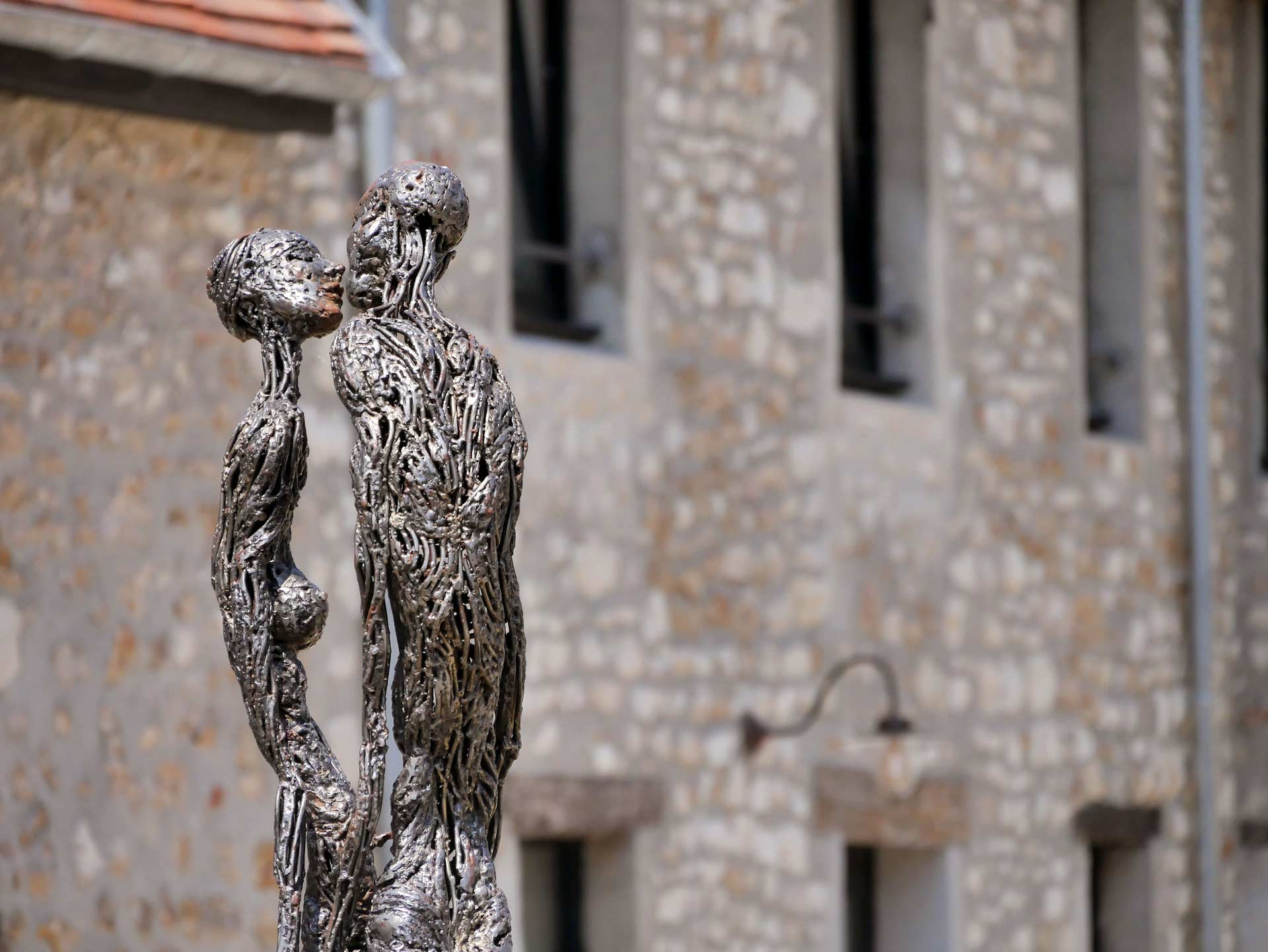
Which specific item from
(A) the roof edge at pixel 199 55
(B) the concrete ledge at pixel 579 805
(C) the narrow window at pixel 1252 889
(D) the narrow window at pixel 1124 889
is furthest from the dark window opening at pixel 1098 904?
(A) the roof edge at pixel 199 55

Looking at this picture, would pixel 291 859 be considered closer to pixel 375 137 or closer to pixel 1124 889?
pixel 375 137

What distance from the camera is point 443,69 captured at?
25.6 feet

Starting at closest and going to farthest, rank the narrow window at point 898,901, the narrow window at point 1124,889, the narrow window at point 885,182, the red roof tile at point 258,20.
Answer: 1. the red roof tile at point 258,20
2. the narrow window at point 898,901
3. the narrow window at point 885,182
4. the narrow window at point 1124,889

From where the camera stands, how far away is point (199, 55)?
6590 millimetres

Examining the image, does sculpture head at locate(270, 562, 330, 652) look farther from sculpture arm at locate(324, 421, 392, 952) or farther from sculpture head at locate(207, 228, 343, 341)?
sculpture head at locate(207, 228, 343, 341)

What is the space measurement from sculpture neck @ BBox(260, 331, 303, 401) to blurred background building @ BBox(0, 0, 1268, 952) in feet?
9.19

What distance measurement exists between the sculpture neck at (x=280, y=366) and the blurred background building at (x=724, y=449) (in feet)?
9.19

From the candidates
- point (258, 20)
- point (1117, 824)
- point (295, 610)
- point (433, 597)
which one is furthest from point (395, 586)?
point (1117, 824)

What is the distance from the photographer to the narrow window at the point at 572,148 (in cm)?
853

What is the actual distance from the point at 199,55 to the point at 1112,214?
5623mm

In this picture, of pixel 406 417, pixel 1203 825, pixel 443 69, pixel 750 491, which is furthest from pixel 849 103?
pixel 406 417

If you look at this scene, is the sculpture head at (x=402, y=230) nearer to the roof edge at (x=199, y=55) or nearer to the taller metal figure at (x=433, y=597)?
the taller metal figure at (x=433, y=597)

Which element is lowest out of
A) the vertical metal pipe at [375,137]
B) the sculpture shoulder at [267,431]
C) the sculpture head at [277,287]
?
the sculpture shoulder at [267,431]

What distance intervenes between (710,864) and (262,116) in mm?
3041
